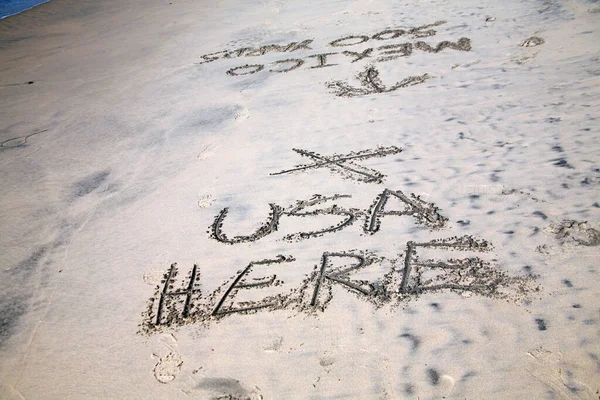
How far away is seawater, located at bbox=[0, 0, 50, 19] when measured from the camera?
38.1 ft

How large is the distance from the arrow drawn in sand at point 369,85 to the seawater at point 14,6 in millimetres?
10839

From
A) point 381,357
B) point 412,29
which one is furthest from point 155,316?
point 412,29

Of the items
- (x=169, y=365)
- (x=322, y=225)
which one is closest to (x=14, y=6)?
(x=322, y=225)

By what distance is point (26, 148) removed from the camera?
4.75 meters

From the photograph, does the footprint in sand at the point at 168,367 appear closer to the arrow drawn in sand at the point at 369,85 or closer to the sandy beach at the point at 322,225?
the sandy beach at the point at 322,225

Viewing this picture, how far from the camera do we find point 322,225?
9.90ft

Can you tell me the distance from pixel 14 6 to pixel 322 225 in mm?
14239

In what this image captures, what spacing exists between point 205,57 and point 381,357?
18.9 feet

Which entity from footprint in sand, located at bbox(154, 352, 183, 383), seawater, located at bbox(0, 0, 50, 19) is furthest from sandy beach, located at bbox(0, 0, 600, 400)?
seawater, located at bbox(0, 0, 50, 19)

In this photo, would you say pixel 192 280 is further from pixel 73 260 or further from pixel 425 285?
pixel 425 285

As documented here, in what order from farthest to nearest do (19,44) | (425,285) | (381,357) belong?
(19,44)
(425,285)
(381,357)

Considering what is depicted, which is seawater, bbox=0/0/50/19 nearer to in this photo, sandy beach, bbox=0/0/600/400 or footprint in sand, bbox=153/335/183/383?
sandy beach, bbox=0/0/600/400

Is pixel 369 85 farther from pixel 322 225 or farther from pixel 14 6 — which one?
pixel 14 6

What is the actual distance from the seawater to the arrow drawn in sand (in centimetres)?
1084
